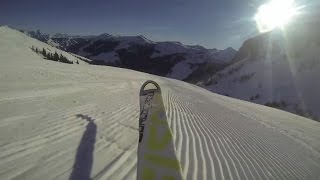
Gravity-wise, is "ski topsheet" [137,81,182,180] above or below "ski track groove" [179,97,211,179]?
above

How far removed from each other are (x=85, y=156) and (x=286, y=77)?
2926 cm

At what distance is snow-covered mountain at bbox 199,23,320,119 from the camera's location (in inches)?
1001

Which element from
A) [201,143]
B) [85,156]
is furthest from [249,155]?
[85,156]

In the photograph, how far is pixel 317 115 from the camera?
858 inches

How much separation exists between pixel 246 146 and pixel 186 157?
7.79 ft

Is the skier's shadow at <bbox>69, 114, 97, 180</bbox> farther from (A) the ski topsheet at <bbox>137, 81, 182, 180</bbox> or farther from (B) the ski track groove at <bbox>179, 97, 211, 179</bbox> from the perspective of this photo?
(B) the ski track groove at <bbox>179, 97, 211, 179</bbox>

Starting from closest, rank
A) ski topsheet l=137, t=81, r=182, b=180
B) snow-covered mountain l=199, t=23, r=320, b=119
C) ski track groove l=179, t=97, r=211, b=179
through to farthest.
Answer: ski topsheet l=137, t=81, r=182, b=180 → ski track groove l=179, t=97, r=211, b=179 → snow-covered mountain l=199, t=23, r=320, b=119

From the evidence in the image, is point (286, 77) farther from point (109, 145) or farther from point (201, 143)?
point (109, 145)

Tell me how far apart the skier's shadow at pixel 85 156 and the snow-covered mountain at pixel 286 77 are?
19.5 meters

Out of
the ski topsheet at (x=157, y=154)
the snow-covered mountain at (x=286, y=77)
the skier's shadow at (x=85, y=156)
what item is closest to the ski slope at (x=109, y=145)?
the skier's shadow at (x=85, y=156)

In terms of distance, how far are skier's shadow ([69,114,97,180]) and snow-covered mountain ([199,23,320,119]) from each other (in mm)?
19466

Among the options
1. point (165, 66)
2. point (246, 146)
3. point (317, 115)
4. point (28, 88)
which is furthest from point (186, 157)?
point (165, 66)

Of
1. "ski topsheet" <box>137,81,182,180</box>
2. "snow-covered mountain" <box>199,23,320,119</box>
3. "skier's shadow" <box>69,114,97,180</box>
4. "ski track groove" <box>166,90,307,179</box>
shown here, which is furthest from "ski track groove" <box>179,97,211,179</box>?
"snow-covered mountain" <box>199,23,320,119</box>

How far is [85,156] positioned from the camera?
468 centimetres
